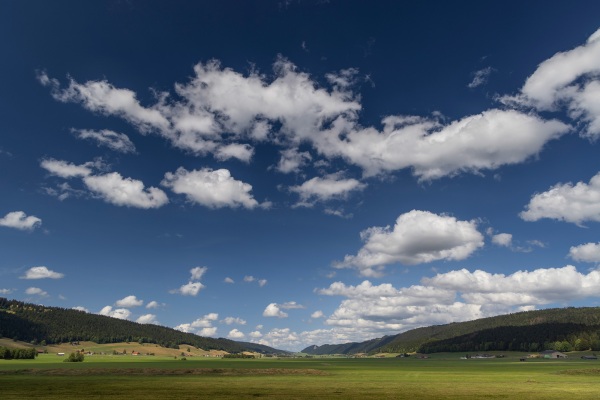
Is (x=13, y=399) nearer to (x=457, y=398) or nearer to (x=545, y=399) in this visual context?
(x=457, y=398)

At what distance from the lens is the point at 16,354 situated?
177750 mm

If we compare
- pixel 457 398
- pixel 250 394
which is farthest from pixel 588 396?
pixel 250 394

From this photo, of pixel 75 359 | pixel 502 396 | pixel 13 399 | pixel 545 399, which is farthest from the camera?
pixel 75 359

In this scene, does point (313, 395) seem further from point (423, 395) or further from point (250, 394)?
point (423, 395)

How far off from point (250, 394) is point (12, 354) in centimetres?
17579

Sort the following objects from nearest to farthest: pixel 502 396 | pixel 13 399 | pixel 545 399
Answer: pixel 13 399
pixel 545 399
pixel 502 396

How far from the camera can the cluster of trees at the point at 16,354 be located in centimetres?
17238

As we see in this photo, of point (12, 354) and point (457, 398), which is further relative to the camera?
point (12, 354)

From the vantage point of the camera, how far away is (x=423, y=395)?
48.8 m

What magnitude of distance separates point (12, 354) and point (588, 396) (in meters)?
204

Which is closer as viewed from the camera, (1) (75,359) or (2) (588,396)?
(2) (588,396)

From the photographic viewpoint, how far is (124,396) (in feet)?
148

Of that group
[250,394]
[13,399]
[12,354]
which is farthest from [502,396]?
[12,354]

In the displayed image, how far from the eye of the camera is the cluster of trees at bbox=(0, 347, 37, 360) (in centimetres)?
17238
